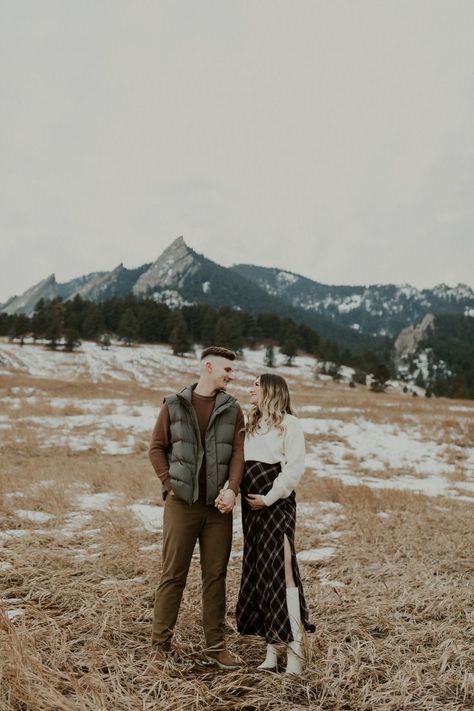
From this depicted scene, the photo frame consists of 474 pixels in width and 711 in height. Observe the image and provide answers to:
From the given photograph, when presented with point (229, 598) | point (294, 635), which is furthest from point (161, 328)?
point (294, 635)

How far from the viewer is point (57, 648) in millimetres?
3502

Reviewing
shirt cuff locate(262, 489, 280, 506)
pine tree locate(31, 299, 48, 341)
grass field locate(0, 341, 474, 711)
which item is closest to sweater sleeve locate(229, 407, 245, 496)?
shirt cuff locate(262, 489, 280, 506)

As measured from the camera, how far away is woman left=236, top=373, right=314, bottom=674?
351 cm

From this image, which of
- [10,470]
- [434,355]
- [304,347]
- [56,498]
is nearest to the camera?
[56,498]

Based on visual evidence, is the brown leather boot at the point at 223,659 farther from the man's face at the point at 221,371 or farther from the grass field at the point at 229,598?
the man's face at the point at 221,371

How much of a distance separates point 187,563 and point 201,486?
621 millimetres

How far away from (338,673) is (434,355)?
202908 mm

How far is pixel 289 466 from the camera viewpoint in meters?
3.57

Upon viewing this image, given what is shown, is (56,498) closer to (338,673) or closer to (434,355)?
(338,673)

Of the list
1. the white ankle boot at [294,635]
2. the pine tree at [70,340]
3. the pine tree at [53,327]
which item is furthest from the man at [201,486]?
the pine tree at [53,327]

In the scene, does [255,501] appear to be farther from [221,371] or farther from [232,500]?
[221,371]

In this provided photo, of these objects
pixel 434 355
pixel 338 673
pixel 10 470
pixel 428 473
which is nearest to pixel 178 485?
pixel 338 673

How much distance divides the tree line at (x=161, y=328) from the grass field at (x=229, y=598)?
62.5 metres

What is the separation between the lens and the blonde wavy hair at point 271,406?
12.2 feet
